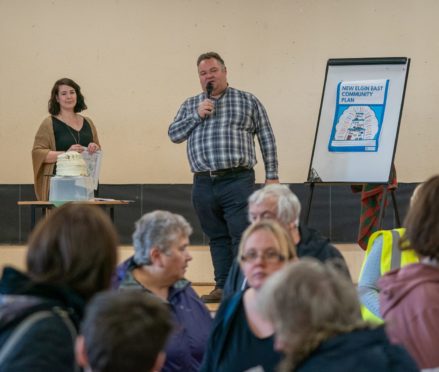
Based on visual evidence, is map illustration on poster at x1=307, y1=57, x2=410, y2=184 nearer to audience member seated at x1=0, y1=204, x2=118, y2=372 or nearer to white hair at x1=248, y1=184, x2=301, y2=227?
white hair at x1=248, y1=184, x2=301, y2=227

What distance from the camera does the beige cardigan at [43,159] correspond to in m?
6.34

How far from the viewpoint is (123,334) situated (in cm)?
171

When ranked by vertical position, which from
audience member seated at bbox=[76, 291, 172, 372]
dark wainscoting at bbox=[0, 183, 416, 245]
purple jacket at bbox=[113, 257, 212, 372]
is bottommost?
dark wainscoting at bbox=[0, 183, 416, 245]

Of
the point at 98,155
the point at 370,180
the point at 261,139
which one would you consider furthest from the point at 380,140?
the point at 98,155

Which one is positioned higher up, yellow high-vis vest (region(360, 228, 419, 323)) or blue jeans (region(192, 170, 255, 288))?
yellow high-vis vest (region(360, 228, 419, 323))

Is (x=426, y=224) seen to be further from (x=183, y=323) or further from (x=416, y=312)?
(x=183, y=323)

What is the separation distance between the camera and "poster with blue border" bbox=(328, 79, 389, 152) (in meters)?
6.51

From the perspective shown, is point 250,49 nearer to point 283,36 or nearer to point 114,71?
point 283,36

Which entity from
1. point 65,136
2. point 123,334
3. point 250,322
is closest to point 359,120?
point 65,136

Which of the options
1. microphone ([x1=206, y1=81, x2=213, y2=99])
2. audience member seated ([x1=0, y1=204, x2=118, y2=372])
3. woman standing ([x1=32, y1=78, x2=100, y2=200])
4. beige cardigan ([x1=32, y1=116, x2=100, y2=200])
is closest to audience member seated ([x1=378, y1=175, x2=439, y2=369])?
audience member seated ([x1=0, y1=204, x2=118, y2=372])

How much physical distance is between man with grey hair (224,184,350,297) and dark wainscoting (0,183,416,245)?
4385 millimetres

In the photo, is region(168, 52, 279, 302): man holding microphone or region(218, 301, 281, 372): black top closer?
region(218, 301, 281, 372): black top

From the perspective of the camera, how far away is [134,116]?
849cm

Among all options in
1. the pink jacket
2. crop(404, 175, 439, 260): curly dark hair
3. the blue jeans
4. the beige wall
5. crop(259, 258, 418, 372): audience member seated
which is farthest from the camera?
the beige wall
